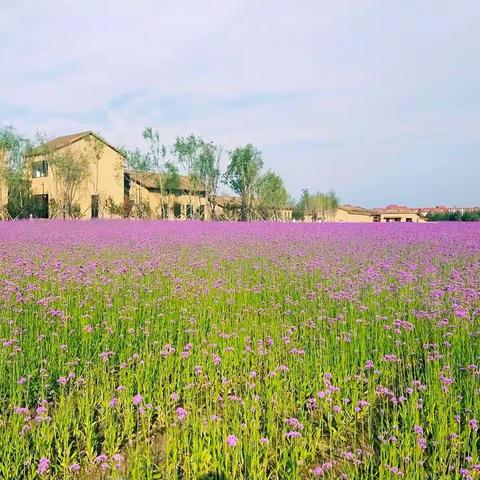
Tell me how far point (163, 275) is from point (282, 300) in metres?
2.13

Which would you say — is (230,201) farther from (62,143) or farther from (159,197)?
(62,143)

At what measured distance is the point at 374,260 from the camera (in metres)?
8.59

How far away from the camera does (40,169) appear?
35.9m

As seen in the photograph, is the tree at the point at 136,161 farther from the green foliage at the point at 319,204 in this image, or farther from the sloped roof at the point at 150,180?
the green foliage at the point at 319,204

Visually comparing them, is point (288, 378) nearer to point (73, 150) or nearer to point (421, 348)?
point (421, 348)

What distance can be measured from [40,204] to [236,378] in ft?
119

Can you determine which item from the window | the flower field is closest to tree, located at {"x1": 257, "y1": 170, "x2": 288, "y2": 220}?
the window

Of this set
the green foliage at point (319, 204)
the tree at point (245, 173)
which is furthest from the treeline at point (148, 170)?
the green foliage at point (319, 204)

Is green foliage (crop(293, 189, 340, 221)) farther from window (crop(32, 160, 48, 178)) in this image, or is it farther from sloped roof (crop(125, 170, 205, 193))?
window (crop(32, 160, 48, 178))

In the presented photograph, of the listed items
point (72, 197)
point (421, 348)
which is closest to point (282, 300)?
point (421, 348)

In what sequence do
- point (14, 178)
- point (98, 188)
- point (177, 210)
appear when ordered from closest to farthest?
point (14, 178) < point (98, 188) < point (177, 210)

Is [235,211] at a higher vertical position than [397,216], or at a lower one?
higher

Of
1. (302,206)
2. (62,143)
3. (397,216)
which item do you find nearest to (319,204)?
(302,206)

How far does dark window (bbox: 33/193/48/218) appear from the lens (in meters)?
35.6
